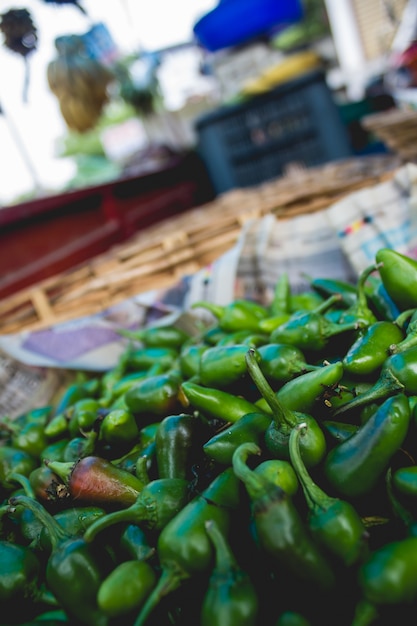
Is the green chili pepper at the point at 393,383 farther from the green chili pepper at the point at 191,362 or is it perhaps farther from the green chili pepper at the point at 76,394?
the green chili pepper at the point at 76,394

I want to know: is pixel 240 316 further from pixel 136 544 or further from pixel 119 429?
pixel 136 544

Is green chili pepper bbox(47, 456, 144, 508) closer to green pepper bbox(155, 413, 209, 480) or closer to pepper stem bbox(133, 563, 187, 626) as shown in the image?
green pepper bbox(155, 413, 209, 480)

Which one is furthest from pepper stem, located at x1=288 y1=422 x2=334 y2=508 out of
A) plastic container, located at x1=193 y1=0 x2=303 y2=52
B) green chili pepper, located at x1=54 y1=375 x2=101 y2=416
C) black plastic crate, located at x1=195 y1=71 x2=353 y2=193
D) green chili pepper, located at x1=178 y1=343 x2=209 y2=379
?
plastic container, located at x1=193 y1=0 x2=303 y2=52

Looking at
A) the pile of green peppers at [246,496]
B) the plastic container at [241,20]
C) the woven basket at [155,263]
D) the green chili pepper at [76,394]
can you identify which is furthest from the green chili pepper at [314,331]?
the plastic container at [241,20]

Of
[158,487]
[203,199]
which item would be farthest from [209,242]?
[203,199]

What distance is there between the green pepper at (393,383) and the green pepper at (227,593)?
1.60ft

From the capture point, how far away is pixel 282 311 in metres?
2.09

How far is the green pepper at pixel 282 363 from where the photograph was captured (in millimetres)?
1466

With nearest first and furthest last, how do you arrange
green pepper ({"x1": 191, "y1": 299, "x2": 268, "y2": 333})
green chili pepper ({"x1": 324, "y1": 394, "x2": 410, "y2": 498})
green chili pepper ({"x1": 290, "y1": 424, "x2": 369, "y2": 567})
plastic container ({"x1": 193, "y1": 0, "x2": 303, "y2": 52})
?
1. green chili pepper ({"x1": 290, "y1": 424, "x2": 369, "y2": 567})
2. green chili pepper ({"x1": 324, "y1": 394, "x2": 410, "y2": 498})
3. green pepper ({"x1": 191, "y1": 299, "x2": 268, "y2": 333})
4. plastic container ({"x1": 193, "y1": 0, "x2": 303, "y2": 52})

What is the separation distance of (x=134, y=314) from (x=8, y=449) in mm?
1224

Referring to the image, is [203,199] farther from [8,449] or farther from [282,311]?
[8,449]

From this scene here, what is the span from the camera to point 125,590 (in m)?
0.97

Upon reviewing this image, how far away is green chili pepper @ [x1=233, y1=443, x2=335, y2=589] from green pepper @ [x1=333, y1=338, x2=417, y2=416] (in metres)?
0.36

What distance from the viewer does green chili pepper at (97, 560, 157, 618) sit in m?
0.97
